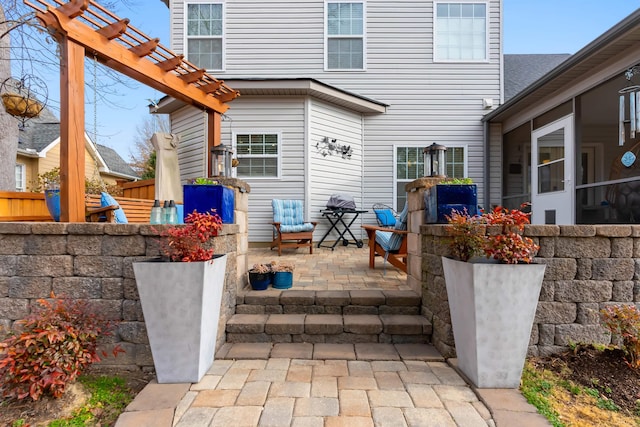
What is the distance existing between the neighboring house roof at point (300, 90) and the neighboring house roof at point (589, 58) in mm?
2697

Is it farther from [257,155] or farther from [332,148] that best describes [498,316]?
[257,155]

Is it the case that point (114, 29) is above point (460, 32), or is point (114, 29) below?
below

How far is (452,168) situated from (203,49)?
5.80 meters

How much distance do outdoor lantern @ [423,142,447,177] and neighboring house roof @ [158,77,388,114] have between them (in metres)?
3.36

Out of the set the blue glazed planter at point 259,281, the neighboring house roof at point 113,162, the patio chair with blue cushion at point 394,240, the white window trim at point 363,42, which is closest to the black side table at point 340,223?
the patio chair with blue cushion at point 394,240

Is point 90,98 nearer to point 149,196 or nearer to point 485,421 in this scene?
point 149,196

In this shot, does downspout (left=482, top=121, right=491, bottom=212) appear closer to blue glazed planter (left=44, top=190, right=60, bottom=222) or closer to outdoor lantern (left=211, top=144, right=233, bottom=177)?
outdoor lantern (left=211, top=144, right=233, bottom=177)

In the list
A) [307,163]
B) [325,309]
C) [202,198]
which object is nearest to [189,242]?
[202,198]

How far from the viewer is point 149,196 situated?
6.32m

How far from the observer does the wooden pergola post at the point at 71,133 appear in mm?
2322

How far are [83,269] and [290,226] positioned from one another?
3073 millimetres

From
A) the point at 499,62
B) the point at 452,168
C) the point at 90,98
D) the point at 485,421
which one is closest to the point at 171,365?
the point at 485,421

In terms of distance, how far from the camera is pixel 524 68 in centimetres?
779

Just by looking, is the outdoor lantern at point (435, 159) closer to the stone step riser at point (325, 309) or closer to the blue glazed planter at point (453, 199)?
the blue glazed planter at point (453, 199)
